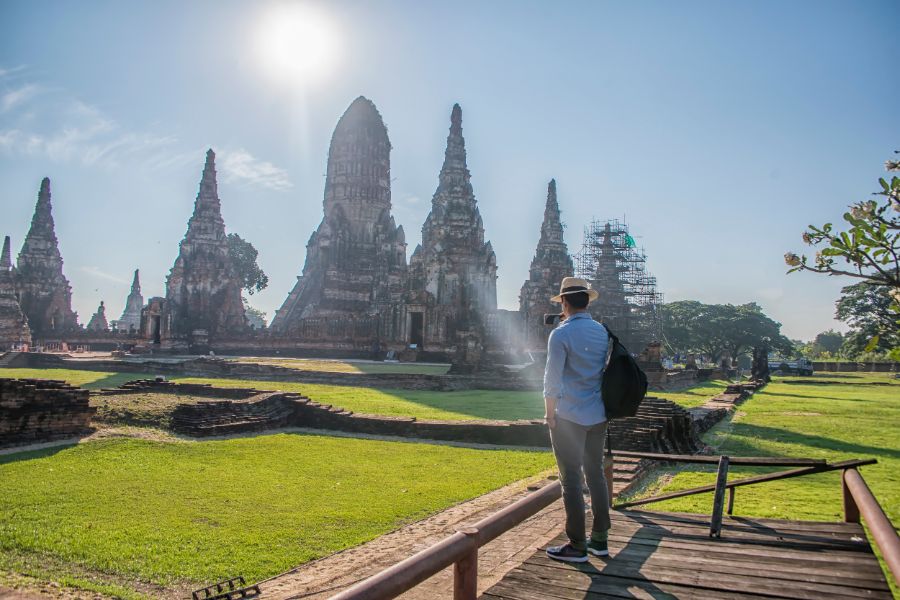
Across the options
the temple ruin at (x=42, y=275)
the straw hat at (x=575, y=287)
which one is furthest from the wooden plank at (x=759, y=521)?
the temple ruin at (x=42, y=275)

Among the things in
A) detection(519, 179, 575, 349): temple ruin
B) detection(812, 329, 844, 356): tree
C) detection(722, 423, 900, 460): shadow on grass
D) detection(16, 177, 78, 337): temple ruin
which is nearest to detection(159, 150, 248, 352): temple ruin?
detection(16, 177, 78, 337): temple ruin

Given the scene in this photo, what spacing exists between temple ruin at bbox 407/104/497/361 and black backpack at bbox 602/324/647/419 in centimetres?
3020

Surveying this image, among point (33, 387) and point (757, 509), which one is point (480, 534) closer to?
point (757, 509)

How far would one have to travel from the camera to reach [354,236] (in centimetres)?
4806

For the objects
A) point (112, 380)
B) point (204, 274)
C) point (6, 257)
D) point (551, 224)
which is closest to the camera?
point (112, 380)

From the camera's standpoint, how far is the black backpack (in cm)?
402

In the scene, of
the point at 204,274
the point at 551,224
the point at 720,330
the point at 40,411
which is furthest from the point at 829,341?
the point at 40,411

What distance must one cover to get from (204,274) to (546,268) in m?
22.5

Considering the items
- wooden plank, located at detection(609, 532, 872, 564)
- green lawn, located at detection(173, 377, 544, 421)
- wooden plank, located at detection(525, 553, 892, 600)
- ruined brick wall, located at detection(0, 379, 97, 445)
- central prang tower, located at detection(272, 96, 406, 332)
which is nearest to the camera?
wooden plank, located at detection(525, 553, 892, 600)

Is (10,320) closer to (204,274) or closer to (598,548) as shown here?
(204,274)

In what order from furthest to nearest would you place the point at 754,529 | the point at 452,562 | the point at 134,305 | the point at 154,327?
1. the point at 134,305
2. the point at 154,327
3. the point at 754,529
4. the point at 452,562

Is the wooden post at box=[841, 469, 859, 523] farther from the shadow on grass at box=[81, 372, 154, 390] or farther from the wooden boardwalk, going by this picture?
the shadow on grass at box=[81, 372, 154, 390]

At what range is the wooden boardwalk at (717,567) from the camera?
3.27 metres

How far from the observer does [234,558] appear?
497 centimetres
